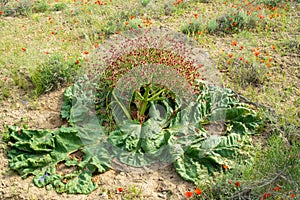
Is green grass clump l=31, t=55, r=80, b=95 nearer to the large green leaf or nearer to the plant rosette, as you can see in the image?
the plant rosette

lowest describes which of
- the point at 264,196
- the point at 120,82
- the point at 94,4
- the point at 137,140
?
the point at 264,196

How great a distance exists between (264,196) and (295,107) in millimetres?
1667

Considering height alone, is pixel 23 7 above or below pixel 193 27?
above

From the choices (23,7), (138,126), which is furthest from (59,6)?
(138,126)

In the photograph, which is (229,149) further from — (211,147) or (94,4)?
(94,4)

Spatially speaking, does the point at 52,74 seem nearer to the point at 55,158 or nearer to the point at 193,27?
the point at 55,158

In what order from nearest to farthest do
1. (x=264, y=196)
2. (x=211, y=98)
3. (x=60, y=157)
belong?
1. (x=264, y=196)
2. (x=60, y=157)
3. (x=211, y=98)

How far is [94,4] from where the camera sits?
6.70 metres

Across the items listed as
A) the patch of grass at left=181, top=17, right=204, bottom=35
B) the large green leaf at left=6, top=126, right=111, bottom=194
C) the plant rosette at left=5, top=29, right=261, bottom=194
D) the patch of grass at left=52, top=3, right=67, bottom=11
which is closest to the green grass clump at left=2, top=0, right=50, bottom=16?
the patch of grass at left=52, top=3, right=67, bottom=11

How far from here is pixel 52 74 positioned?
446 cm

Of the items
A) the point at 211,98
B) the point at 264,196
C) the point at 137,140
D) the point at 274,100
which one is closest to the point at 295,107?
the point at 274,100

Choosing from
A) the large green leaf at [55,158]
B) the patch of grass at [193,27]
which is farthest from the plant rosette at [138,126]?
the patch of grass at [193,27]

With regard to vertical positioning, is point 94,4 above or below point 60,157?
above

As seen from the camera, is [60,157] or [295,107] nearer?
[60,157]
